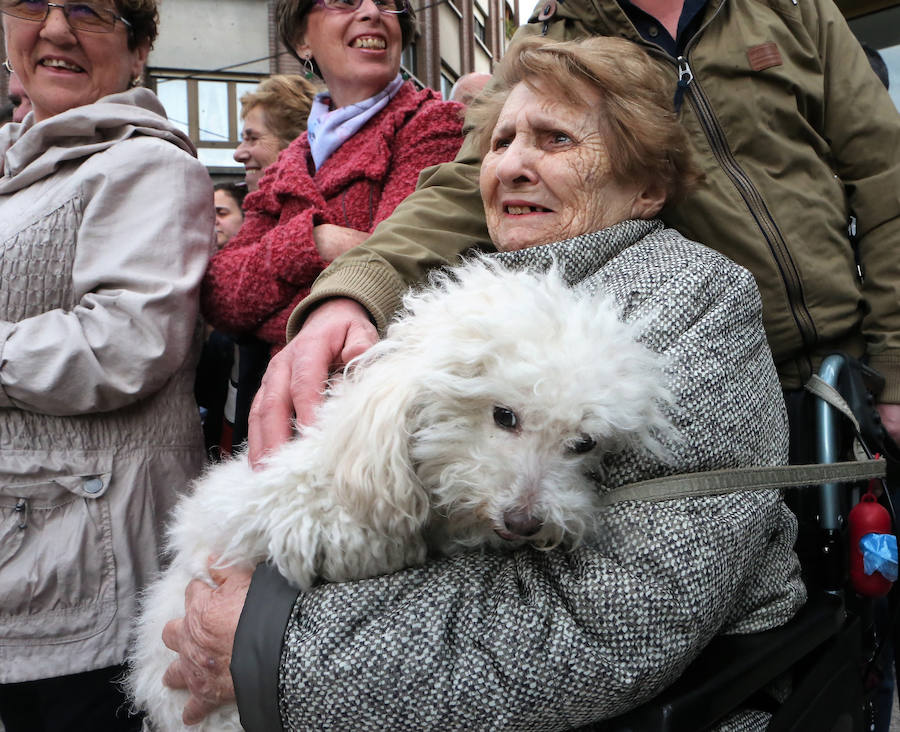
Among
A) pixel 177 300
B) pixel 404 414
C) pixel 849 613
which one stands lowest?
pixel 849 613

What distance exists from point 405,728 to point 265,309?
1318 mm

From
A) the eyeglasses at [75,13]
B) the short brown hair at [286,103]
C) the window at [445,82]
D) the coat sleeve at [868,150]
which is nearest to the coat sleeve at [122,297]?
the eyeglasses at [75,13]

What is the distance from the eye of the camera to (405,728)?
114 cm

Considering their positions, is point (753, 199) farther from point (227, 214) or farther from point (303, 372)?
point (227, 214)

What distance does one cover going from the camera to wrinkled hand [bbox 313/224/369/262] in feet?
6.73

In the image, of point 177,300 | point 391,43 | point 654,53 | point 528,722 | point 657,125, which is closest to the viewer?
point 528,722

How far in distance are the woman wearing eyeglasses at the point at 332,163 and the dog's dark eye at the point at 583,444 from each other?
109 centimetres

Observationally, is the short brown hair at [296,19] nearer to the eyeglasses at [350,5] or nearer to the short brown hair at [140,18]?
the eyeglasses at [350,5]

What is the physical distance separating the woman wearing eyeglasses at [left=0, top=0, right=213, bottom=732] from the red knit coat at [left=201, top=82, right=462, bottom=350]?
0.14 m

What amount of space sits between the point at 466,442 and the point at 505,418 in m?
0.08

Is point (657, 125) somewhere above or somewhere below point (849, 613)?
above

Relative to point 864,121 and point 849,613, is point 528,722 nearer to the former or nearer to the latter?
point 849,613

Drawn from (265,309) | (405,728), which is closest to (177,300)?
(265,309)

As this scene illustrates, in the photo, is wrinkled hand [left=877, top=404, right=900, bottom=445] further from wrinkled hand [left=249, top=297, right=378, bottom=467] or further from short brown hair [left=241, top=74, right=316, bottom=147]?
short brown hair [left=241, top=74, right=316, bottom=147]
